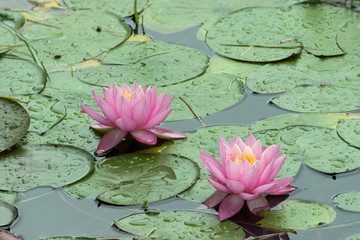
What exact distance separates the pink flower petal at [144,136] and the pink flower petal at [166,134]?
3 cm

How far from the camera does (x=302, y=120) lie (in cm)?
304

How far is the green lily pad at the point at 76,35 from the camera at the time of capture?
372 centimetres

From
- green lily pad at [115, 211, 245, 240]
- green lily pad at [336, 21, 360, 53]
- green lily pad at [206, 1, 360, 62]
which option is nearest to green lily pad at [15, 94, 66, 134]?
green lily pad at [115, 211, 245, 240]

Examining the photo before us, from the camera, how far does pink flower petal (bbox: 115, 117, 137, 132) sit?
2771 mm

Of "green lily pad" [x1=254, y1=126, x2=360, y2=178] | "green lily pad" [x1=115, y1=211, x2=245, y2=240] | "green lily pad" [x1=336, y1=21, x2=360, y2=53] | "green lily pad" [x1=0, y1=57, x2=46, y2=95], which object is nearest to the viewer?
"green lily pad" [x1=115, y1=211, x2=245, y2=240]

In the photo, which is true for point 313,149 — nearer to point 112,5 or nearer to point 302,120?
point 302,120

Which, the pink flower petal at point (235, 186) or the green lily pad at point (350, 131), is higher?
the pink flower petal at point (235, 186)

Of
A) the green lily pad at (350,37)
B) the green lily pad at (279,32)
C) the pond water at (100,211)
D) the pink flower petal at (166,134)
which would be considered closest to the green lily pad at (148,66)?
the green lily pad at (279,32)

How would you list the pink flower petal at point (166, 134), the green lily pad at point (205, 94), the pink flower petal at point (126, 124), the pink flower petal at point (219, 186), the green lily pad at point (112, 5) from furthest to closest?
the green lily pad at point (112, 5)
the green lily pad at point (205, 94)
the pink flower petal at point (166, 134)
the pink flower petal at point (126, 124)
the pink flower petal at point (219, 186)

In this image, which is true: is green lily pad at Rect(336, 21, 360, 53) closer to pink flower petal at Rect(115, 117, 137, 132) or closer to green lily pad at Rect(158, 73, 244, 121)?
green lily pad at Rect(158, 73, 244, 121)

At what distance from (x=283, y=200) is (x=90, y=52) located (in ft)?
5.60

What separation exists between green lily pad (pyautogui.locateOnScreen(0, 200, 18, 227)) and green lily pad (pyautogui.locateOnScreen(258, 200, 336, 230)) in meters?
0.95

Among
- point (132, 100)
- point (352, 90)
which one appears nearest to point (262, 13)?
point (352, 90)

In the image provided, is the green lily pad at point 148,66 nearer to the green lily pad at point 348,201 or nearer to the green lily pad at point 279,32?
the green lily pad at point 279,32
